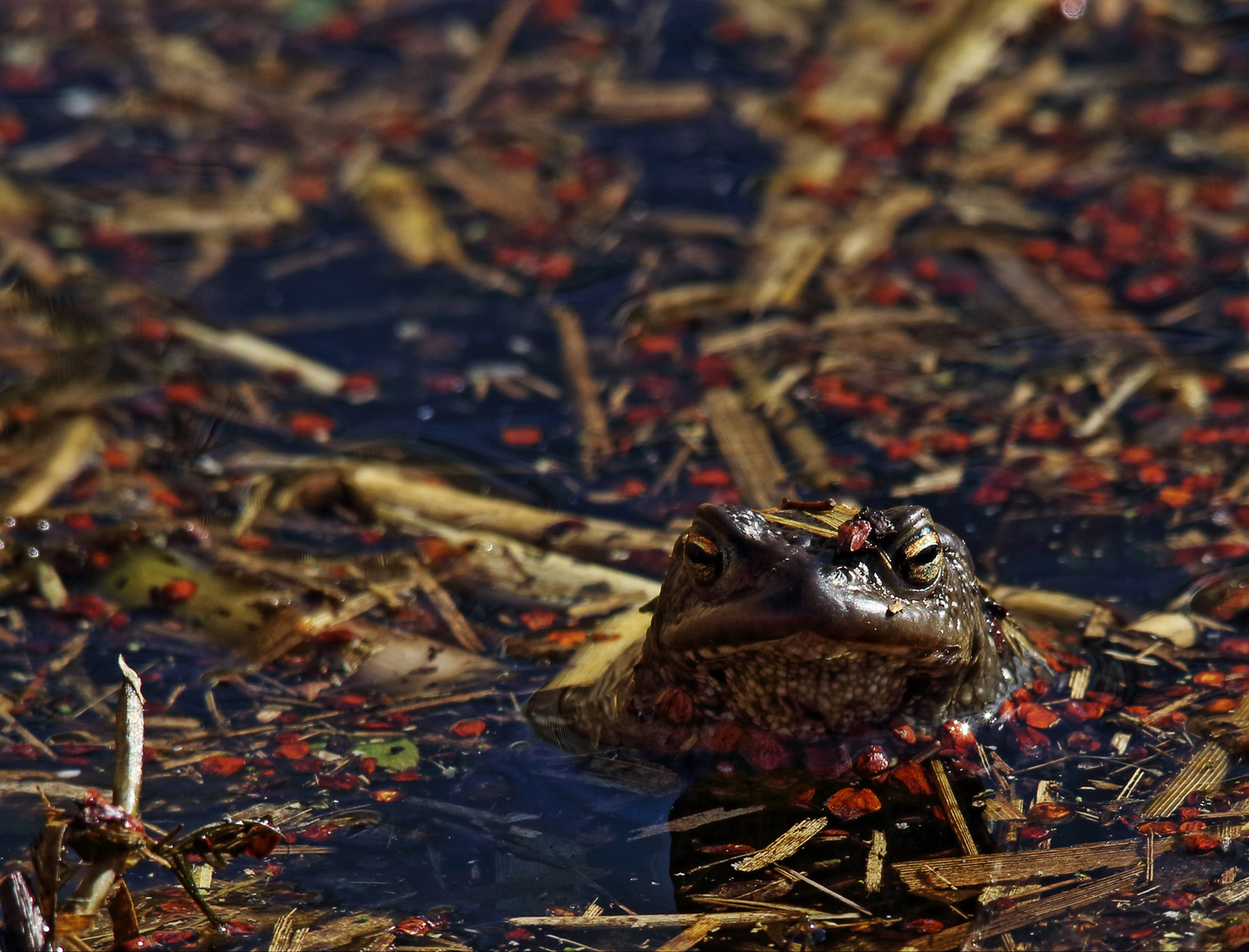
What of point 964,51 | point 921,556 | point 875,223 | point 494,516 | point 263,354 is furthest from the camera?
point 964,51

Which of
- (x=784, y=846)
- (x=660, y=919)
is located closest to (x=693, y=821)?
(x=784, y=846)

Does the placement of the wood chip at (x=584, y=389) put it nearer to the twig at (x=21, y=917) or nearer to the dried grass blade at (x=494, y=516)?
the dried grass blade at (x=494, y=516)

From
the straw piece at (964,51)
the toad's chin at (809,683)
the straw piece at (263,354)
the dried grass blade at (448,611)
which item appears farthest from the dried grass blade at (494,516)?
the straw piece at (964,51)

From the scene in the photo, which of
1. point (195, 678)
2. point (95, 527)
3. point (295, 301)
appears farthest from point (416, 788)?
point (295, 301)

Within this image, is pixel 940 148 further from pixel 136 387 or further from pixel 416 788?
pixel 416 788

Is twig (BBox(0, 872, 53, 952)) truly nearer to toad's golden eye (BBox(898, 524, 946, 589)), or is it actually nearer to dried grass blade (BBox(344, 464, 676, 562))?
toad's golden eye (BBox(898, 524, 946, 589))

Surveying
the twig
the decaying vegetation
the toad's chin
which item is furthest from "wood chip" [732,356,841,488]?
the twig

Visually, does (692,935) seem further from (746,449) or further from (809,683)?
(746,449)
